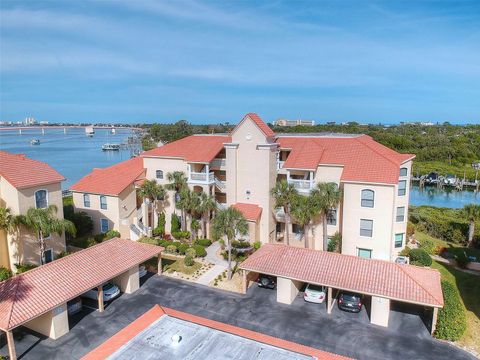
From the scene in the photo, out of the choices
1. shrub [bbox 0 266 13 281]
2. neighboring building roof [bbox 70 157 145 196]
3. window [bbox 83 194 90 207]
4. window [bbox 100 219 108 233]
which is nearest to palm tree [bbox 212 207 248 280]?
neighboring building roof [bbox 70 157 145 196]

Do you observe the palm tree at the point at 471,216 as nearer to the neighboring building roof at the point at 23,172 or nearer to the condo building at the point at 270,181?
the condo building at the point at 270,181

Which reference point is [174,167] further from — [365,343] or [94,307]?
[365,343]

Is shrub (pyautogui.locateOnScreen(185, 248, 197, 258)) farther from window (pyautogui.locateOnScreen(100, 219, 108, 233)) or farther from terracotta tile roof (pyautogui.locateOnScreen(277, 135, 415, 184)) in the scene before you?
terracotta tile roof (pyautogui.locateOnScreen(277, 135, 415, 184))

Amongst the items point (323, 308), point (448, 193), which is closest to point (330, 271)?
point (323, 308)

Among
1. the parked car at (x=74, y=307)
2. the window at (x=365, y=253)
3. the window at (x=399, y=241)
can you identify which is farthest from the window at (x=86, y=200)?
the window at (x=399, y=241)

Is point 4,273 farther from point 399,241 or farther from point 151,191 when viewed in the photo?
point 399,241

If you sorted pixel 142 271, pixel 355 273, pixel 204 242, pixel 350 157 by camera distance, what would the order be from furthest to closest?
pixel 204 242 < pixel 350 157 < pixel 142 271 < pixel 355 273

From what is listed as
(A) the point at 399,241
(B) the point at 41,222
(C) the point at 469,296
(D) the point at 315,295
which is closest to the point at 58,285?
(B) the point at 41,222
